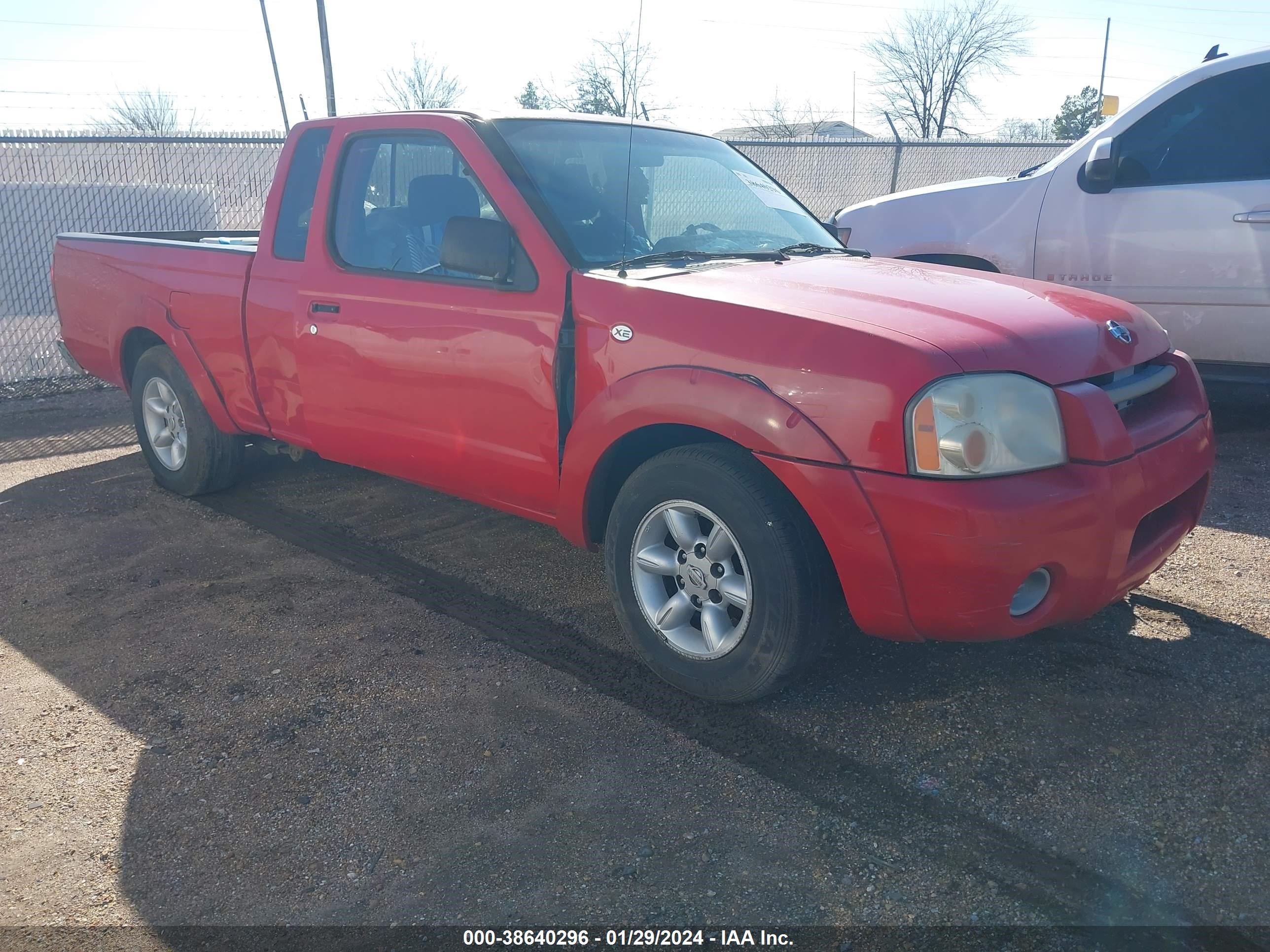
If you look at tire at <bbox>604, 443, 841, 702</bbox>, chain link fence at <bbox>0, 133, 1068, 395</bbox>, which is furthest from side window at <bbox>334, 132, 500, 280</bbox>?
chain link fence at <bbox>0, 133, 1068, 395</bbox>

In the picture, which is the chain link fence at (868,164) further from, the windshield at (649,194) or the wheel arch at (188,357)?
the wheel arch at (188,357)

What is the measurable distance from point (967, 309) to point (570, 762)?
5.69ft

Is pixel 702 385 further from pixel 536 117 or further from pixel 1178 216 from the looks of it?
pixel 1178 216

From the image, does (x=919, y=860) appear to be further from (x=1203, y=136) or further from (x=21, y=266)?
(x=21, y=266)

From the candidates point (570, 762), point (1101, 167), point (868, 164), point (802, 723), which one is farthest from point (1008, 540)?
point (868, 164)

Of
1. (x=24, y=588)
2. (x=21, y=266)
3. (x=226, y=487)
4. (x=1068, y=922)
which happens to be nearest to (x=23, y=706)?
(x=24, y=588)

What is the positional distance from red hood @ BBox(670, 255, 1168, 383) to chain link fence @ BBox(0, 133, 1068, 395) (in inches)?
263

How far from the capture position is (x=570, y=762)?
9.52 feet

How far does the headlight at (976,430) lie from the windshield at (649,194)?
1.33 metres

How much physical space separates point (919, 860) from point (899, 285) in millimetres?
1755

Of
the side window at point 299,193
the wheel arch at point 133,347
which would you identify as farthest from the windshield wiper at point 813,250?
the wheel arch at point 133,347

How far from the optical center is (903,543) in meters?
2.68

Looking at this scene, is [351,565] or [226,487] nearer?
[351,565]

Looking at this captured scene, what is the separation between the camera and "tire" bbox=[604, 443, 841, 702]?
2869 millimetres
